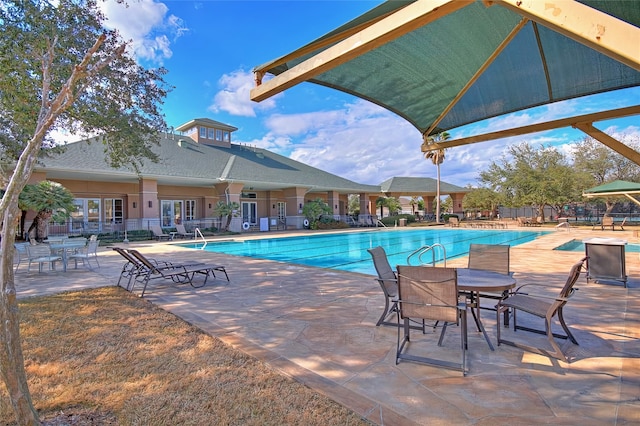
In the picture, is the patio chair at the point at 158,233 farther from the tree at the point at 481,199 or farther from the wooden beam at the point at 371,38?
the tree at the point at 481,199

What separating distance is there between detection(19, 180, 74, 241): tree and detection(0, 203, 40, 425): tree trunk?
16.4 metres

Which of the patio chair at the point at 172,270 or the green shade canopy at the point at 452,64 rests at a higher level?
the green shade canopy at the point at 452,64

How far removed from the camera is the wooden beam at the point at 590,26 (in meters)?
1.45

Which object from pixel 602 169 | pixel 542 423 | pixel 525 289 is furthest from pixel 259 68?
pixel 602 169

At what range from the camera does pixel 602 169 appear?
33375mm

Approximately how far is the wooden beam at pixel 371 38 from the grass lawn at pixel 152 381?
2.72 metres

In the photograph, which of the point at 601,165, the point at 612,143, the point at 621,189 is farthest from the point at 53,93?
the point at 601,165

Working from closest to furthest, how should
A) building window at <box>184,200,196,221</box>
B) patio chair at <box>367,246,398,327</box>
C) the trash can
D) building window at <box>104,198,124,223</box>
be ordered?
patio chair at <box>367,246,398,327</box> → the trash can → building window at <box>104,198,124,223</box> → building window at <box>184,200,196,221</box>

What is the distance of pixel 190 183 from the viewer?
24.2m

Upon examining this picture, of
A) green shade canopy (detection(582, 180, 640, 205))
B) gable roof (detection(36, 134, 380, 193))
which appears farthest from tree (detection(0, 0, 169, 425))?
green shade canopy (detection(582, 180, 640, 205))

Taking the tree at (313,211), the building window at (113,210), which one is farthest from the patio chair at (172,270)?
the tree at (313,211)

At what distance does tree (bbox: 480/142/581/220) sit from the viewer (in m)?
30.3

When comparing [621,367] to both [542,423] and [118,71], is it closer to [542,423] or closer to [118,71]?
[542,423]

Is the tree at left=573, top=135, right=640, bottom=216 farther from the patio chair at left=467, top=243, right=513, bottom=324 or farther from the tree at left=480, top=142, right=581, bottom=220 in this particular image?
the patio chair at left=467, top=243, right=513, bottom=324
